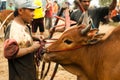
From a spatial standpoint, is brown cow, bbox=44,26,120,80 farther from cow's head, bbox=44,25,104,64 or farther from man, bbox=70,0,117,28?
man, bbox=70,0,117,28

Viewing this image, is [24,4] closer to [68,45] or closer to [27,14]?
[27,14]

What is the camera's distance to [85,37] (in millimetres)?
5281

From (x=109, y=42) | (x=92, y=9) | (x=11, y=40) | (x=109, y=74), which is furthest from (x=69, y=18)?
(x=11, y=40)

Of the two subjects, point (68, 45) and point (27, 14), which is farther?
point (68, 45)

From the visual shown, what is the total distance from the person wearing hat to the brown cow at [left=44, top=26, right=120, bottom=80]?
627 millimetres

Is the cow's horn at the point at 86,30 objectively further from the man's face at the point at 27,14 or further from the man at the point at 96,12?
the man's face at the point at 27,14

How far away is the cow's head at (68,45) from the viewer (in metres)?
5.31

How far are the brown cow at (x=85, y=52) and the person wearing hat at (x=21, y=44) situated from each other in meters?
0.63

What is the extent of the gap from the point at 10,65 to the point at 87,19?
4.78 ft

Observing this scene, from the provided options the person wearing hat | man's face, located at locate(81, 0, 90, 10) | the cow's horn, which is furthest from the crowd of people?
man's face, located at locate(81, 0, 90, 10)

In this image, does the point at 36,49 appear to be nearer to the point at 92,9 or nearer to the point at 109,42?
the point at 109,42

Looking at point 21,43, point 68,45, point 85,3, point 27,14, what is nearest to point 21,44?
point 21,43

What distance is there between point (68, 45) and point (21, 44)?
1021 millimetres

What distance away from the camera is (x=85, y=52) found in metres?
5.39
